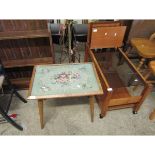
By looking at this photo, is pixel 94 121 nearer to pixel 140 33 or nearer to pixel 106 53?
pixel 106 53

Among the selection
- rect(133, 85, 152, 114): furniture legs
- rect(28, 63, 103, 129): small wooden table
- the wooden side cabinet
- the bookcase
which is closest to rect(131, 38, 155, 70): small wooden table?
the wooden side cabinet

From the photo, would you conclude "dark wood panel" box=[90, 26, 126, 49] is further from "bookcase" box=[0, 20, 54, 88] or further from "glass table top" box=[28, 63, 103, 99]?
"bookcase" box=[0, 20, 54, 88]

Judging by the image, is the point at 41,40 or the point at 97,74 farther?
the point at 41,40

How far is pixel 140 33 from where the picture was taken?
2236mm

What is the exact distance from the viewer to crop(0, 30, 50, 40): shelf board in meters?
1.37

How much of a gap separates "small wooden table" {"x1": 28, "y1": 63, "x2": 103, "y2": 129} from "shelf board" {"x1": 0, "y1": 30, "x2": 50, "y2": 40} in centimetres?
30

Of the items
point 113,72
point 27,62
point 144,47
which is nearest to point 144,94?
point 113,72

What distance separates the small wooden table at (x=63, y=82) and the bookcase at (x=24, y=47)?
0.97 ft

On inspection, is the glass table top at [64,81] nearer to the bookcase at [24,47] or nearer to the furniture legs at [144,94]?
the bookcase at [24,47]

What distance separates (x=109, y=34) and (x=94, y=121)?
3.09 ft

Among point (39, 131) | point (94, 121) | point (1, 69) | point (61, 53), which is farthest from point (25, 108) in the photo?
point (61, 53)

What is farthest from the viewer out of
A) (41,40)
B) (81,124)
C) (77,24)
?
(77,24)
